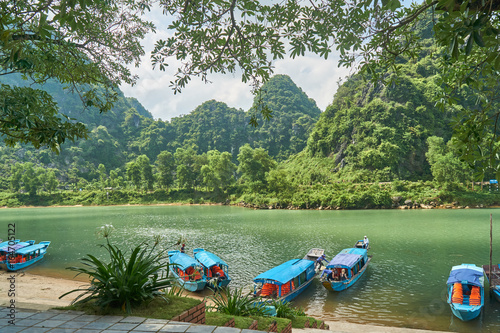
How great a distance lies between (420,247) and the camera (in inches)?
711

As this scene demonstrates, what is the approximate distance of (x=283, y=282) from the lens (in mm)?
10438

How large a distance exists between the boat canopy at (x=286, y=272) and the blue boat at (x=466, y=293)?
16.7ft

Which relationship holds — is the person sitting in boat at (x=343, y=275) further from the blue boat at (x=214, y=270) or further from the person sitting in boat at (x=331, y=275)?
the blue boat at (x=214, y=270)

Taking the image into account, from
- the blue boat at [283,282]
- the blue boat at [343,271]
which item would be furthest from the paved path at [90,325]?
the blue boat at [343,271]

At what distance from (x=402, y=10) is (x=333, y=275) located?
10656 millimetres

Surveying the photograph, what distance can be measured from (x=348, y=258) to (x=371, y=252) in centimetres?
530

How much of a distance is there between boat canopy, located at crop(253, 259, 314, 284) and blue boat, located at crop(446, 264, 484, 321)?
16.7ft

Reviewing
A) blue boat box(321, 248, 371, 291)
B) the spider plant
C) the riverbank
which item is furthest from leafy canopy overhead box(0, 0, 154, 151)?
blue boat box(321, 248, 371, 291)

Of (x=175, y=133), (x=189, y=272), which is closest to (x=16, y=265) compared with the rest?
(x=189, y=272)

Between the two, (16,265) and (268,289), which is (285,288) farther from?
(16,265)

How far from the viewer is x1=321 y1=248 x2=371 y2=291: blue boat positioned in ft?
38.1

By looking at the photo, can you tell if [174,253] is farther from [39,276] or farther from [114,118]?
[114,118]

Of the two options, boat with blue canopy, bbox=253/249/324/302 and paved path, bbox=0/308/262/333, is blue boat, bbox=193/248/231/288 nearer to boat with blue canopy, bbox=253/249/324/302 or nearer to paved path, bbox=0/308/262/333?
boat with blue canopy, bbox=253/249/324/302

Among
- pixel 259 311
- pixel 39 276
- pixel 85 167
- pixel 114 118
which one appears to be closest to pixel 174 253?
pixel 39 276
